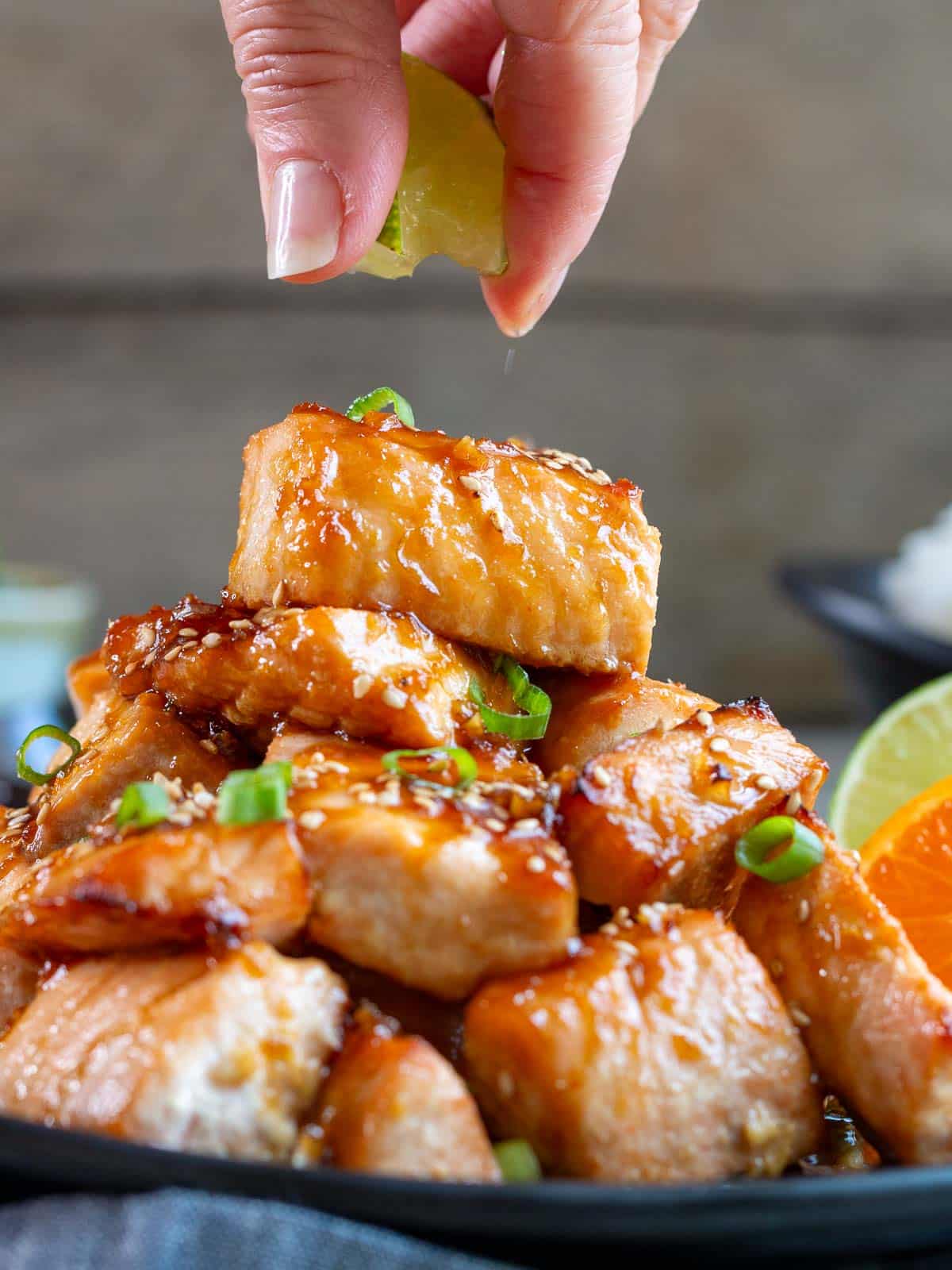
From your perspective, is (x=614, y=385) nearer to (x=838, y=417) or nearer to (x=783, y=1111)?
(x=838, y=417)

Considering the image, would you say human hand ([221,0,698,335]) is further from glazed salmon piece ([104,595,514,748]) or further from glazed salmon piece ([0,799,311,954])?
glazed salmon piece ([0,799,311,954])

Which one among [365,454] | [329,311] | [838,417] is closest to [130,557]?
[329,311]

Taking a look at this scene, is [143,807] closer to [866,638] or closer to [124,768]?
[124,768]

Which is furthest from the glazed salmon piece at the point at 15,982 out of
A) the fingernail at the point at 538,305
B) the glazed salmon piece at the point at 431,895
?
the fingernail at the point at 538,305

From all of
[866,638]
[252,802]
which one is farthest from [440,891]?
[866,638]

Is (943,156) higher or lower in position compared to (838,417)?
higher
